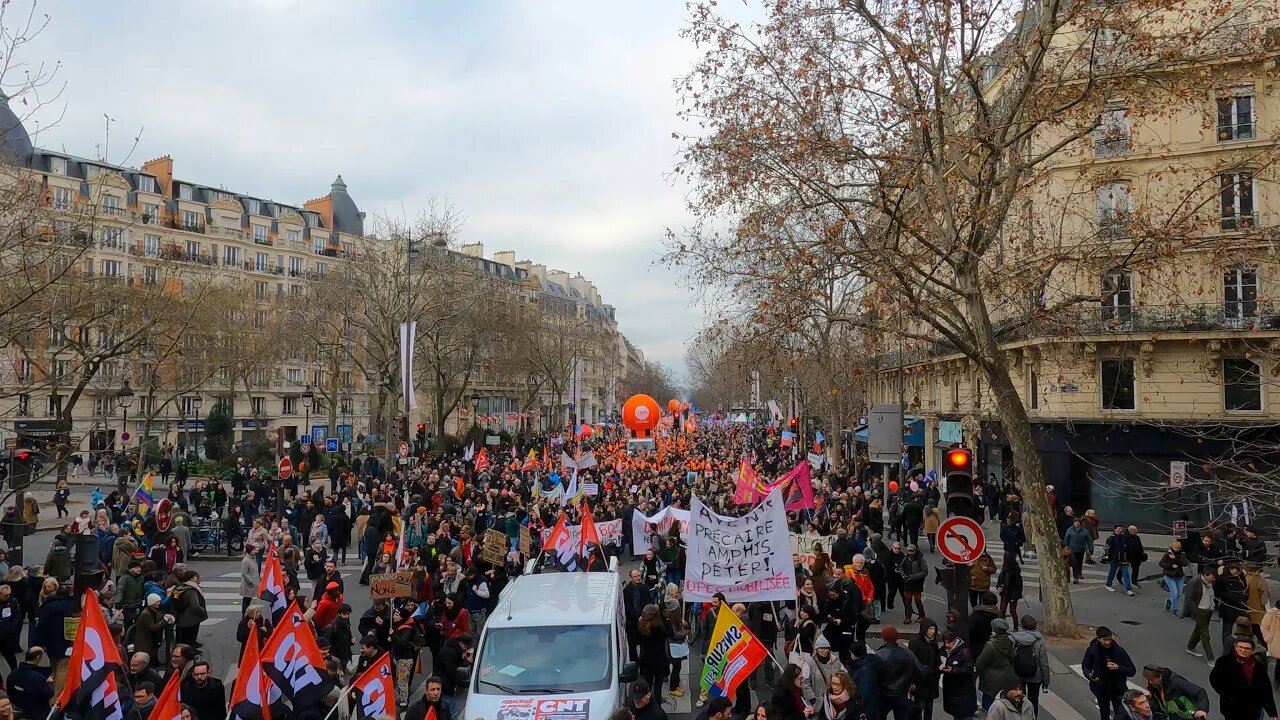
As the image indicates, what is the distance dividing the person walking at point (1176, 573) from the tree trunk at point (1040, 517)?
7.58 ft

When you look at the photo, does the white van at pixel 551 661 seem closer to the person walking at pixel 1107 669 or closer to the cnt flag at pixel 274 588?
A: the cnt flag at pixel 274 588

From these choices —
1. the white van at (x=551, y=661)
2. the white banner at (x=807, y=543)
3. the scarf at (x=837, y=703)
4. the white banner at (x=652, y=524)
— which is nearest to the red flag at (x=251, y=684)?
the white van at (x=551, y=661)

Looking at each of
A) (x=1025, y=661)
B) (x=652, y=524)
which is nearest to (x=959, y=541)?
(x=1025, y=661)

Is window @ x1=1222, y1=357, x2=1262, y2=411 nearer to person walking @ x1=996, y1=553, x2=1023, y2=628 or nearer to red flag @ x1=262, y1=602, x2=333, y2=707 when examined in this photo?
person walking @ x1=996, y1=553, x2=1023, y2=628

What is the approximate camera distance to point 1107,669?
29.8 feet

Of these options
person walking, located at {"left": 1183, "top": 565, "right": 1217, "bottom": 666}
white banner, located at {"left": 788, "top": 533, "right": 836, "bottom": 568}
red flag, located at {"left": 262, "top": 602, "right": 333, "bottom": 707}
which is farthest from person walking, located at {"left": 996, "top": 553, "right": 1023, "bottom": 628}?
red flag, located at {"left": 262, "top": 602, "right": 333, "bottom": 707}

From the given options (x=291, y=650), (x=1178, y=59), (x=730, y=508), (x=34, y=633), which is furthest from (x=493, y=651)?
(x=730, y=508)

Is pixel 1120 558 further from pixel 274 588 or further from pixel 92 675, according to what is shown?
pixel 92 675

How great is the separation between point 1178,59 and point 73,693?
1544cm

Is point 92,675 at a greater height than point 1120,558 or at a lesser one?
greater

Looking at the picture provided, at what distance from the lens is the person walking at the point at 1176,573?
1489 centimetres

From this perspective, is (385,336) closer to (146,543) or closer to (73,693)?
(146,543)

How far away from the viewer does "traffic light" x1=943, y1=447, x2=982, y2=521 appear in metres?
10.3

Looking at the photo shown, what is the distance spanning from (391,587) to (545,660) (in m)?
3.40
